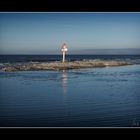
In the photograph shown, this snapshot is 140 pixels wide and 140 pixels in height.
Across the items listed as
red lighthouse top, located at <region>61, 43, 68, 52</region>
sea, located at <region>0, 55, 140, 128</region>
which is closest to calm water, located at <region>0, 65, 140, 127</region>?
sea, located at <region>0, 55, 140, 128</region>

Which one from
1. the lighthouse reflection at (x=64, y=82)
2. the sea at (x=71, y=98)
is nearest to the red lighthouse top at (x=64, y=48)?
the sea at (x=71, y=98)

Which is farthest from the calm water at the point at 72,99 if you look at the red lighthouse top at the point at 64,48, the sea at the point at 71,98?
the red lighthouse top at the point at 64,48

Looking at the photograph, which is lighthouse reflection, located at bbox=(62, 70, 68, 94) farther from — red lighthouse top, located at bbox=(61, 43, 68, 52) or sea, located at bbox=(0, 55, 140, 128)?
red lighthouse top, located at bbox=(61, 43, 68, 52)

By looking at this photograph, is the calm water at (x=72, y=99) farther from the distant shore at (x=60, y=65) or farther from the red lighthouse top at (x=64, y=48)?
the red lighthouse top at (x=64, y=48)

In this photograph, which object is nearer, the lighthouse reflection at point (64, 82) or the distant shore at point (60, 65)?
the lighthouse reflection at point (64, 82)

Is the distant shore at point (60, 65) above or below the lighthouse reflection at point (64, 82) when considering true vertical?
above

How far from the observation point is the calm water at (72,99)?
9.17 ft

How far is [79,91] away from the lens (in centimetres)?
286

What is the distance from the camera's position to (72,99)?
111 inches

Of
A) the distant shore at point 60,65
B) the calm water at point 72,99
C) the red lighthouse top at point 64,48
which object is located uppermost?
the red lighthouse top at point 64,48

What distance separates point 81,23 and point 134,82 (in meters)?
0.54
